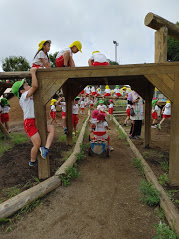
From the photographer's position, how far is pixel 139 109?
6816 millimetres

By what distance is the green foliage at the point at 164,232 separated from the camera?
1948 millimetres

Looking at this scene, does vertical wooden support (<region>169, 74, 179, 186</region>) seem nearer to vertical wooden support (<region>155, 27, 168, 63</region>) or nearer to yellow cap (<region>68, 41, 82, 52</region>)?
vertical wooden support (<region>155, 27, 168, 63</region>)

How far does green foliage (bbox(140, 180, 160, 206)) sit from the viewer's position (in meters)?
2.69

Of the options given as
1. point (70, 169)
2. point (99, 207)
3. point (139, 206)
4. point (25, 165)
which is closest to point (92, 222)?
point (99, 207)

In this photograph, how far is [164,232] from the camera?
202 centimetres

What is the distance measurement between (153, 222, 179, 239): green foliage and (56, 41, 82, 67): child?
358 centimetres

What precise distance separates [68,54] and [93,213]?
3.36 m

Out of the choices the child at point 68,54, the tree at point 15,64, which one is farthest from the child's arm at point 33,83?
the tree at point 15,64

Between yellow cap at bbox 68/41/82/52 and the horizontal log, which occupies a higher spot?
the horizontal log

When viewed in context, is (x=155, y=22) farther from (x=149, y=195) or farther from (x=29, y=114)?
(x=149, y=195)

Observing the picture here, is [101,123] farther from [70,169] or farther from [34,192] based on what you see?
[34,192]

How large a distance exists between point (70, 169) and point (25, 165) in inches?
48.0

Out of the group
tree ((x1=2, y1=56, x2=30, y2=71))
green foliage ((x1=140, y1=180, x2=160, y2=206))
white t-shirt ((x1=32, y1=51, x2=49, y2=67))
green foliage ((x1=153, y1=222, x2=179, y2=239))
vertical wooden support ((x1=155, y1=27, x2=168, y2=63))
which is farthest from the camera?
tree ((x1=2, y1=56, x2=30, y2=71))

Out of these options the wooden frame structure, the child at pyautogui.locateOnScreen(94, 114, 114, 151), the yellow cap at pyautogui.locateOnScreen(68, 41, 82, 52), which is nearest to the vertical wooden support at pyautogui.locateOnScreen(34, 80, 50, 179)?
the wooden frame structure
